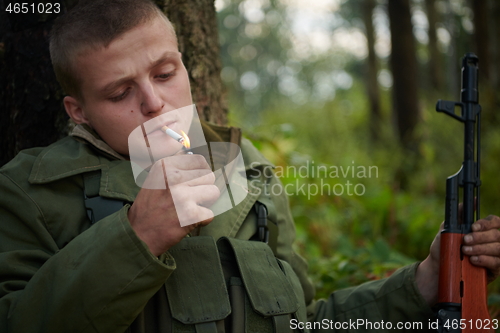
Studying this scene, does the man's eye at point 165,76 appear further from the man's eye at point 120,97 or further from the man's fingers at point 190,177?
the man's fingers at point 190,177

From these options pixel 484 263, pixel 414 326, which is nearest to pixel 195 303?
pixel 414 326

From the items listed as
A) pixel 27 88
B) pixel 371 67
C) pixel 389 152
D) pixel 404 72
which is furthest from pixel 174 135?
pixel 371 67

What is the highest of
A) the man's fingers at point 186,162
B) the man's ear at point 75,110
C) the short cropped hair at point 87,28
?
the short cropped hair at point 87,28

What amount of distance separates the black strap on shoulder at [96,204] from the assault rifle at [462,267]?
122cm

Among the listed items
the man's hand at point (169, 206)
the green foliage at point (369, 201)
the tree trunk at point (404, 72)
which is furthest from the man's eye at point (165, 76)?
the tree trunk at point (404, 72)

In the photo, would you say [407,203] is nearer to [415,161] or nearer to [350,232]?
[350,232]

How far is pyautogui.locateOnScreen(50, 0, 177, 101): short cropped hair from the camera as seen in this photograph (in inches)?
56.4

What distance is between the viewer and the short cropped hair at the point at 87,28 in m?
1.43

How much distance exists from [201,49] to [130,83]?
2.83 feet

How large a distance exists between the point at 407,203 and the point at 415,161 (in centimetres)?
243

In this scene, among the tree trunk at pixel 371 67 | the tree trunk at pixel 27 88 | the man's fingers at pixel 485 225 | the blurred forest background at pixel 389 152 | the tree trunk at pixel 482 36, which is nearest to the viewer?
the man's fingers at pixel 485 225

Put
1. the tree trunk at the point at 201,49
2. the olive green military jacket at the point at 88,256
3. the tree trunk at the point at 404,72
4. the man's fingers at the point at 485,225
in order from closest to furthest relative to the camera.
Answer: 1. the olive green military jacket at the point at 88,256
2. the man's fingers at the point at 485,225
3. the tree trunk at the point at 201,49
4. the tree trunk at the point at 404,72

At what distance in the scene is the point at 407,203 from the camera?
504cm

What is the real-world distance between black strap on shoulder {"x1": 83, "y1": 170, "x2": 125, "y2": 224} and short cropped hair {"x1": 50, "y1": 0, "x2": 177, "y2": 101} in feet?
1.22
